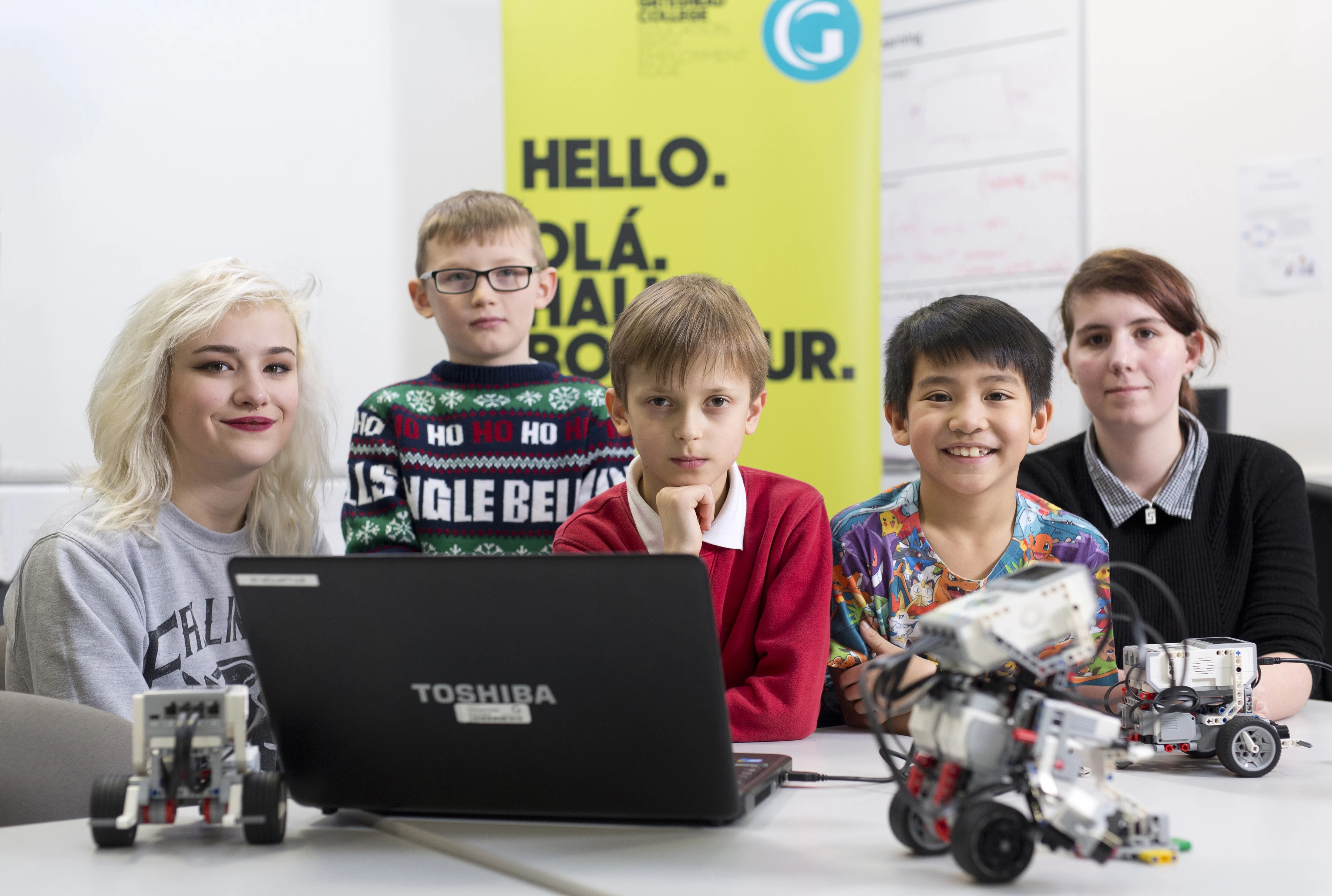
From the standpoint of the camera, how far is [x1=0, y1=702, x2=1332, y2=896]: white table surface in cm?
76

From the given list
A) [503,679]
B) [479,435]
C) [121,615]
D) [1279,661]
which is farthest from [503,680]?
[479,435]

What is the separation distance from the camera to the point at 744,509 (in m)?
1.47

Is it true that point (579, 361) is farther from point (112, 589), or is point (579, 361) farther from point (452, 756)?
point (452, 756)

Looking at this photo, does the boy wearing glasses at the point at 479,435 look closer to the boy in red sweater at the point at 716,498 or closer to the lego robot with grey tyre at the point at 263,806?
the boy in red sweater at the point at 716,498

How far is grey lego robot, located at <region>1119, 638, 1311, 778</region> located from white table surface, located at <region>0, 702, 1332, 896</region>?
0.16 ft

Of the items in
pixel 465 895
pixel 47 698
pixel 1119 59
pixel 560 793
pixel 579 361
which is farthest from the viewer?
pixel 1119 59

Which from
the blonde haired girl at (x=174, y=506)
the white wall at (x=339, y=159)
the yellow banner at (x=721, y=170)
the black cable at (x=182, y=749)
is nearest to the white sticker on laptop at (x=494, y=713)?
the black cable at (x=182, y=749)

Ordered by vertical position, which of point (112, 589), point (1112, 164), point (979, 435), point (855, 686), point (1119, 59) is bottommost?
point (855, 686)

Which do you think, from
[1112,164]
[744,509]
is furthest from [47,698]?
[1112,164]

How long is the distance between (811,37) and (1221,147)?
1.29 meters

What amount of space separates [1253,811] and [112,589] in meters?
1.34

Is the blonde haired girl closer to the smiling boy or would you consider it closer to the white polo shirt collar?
the white polo shirt collar

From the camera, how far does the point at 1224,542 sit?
1.87 metres

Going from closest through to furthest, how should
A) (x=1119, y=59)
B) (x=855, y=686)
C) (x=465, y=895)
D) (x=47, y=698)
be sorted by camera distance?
(x=465, y=895), (x=47, y=698), (x=855, y=686), (x=1119, y=59)
